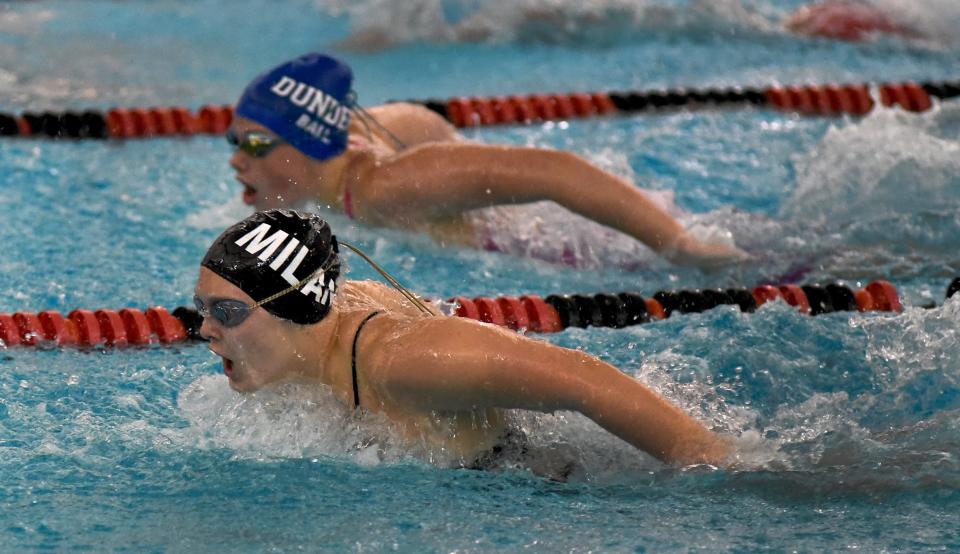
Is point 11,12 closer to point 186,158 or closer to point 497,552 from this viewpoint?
point 186,158

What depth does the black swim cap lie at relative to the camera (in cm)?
259

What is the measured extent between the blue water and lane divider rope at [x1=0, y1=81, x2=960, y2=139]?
11cm

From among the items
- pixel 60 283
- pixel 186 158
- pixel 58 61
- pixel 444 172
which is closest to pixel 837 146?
pixel 444 172

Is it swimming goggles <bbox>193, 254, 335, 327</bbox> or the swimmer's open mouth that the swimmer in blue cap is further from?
swimming goggles <bbox>193, 254, 335, 327</bbox>

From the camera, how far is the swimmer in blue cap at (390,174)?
12.5ft

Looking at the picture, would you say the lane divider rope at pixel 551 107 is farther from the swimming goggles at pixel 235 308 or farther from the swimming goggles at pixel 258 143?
the swimming goggles at pixel 235 308

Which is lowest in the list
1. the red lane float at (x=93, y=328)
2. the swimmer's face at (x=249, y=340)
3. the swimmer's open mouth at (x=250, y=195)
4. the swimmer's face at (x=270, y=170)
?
the red lane float at (x=93, y=328)

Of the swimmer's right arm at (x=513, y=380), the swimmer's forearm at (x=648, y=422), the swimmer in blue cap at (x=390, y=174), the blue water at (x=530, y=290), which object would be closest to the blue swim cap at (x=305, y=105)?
the swimmer in blue cap at (x=390, y=174)

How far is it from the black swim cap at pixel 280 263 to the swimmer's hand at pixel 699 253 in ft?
5.22

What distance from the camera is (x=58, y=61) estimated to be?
6.47 m

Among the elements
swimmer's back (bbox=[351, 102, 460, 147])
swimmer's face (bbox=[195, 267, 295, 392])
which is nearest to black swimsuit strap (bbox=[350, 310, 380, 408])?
swimmer's face (bbox=[195, 267, 295, 392])

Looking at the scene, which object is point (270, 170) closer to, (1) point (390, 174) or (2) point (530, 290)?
(1) point (390, 174)

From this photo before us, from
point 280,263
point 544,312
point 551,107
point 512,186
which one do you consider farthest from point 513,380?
point 551,107

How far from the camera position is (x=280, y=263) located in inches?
102
